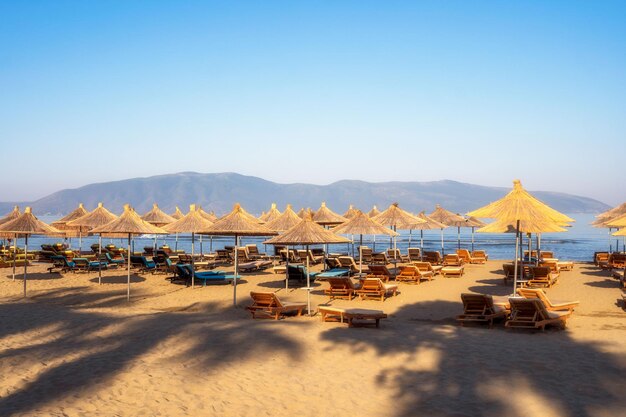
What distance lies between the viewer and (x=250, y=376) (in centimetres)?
788

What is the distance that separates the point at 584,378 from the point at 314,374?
3.82 metres

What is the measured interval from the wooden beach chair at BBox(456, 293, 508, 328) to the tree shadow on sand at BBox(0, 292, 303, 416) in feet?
12.2

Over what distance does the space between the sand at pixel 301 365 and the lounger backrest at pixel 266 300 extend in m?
0.59

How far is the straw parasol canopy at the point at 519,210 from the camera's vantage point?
13273mm

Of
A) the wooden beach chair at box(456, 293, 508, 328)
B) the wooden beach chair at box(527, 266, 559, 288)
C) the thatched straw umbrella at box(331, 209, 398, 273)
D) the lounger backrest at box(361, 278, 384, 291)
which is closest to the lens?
the wooden beach chair at box(456, 293, 508, 328)

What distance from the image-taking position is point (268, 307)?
40.3ft

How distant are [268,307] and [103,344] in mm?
3904

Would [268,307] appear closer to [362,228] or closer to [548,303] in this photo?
[548,303]

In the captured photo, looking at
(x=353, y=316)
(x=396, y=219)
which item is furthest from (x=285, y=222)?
(x=353, y=316)

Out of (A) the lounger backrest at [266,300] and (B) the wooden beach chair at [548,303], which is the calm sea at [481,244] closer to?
(A) the lounger backrest at [266,300]

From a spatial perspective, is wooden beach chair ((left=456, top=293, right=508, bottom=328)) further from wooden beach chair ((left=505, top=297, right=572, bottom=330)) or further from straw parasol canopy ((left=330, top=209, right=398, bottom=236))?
straw parasol canopy ((left=330, top=209, right=398, bottom=236))

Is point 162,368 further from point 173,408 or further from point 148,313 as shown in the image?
point 148,313

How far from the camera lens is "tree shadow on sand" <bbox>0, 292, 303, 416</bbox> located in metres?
7.30

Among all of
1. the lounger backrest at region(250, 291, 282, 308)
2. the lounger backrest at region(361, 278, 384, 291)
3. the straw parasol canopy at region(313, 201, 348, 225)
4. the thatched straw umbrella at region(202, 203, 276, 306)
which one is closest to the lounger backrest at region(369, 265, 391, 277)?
the lounger backrest at region(361, 278, 384, 291)
